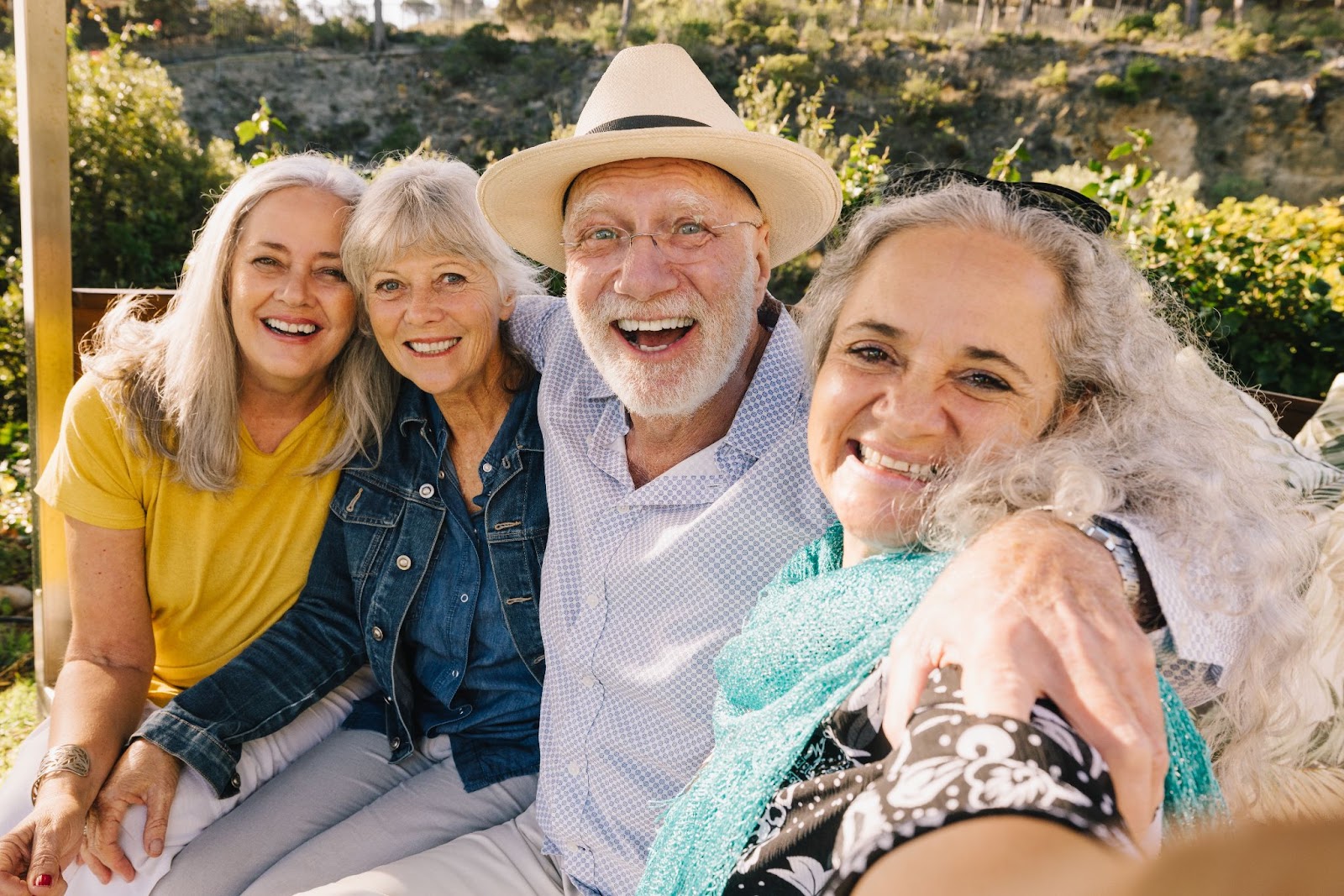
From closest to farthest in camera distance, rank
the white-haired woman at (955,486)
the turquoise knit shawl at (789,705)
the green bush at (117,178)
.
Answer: the turquoise knit shawl at (789,705) → the white-haired woman at (955,486) → the green bush at (117,178)

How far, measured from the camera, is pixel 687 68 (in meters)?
2.38

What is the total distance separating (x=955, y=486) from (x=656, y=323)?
1.04 metres

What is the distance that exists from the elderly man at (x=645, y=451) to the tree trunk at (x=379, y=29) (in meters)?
29.4

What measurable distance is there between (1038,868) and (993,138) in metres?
27.6

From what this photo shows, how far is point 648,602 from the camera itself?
204cm

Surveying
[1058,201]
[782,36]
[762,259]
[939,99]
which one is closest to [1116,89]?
[939,99]

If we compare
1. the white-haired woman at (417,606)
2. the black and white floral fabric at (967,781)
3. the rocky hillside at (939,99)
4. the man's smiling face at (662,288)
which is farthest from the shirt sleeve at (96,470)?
the rocky hillside at (939,99)

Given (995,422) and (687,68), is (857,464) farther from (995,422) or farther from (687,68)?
(687,68)

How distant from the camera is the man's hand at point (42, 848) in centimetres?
199

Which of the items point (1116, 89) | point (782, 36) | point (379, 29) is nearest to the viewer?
point (782, 36)

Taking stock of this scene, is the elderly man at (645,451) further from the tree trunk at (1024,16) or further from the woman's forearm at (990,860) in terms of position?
the tree trunk at (1024,16)

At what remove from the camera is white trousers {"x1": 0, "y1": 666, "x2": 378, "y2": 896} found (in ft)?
6.95

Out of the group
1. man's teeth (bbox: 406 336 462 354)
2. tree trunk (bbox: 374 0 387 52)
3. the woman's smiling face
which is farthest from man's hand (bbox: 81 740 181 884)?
tree trunk (bbox: 374 0 387 52)

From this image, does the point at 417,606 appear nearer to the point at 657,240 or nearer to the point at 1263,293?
the point at 657,240
